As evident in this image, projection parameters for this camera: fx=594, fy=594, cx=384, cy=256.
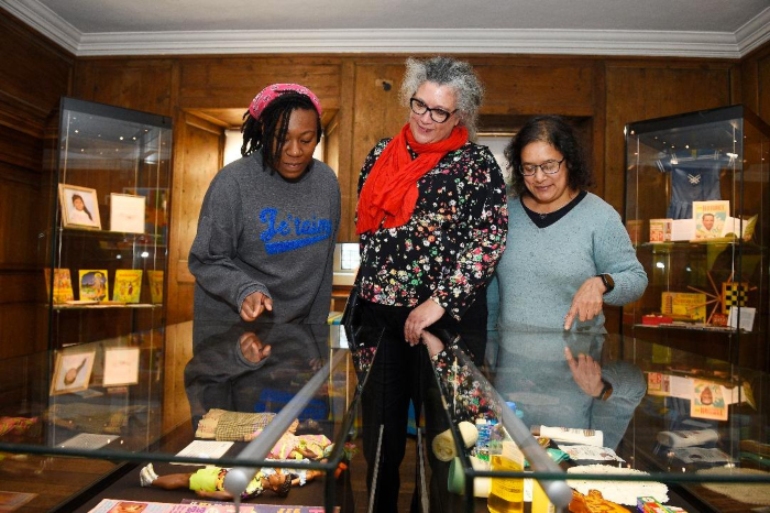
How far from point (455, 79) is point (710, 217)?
288 centimetres

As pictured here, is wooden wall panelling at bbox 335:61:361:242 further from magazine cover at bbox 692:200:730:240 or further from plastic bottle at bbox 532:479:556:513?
plastic bottle at bbox 532:479:556:513

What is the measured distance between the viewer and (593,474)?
0.53 meters

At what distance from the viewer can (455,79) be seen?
1.75 m

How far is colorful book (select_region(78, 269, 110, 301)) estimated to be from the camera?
4.00 m

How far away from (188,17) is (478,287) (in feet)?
12.7

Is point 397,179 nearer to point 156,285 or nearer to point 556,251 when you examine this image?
point 556,251

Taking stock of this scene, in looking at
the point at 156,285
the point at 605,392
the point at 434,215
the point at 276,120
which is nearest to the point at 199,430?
the point at 605,392

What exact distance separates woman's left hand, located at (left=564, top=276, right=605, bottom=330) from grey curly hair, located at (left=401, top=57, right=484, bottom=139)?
2.05ft

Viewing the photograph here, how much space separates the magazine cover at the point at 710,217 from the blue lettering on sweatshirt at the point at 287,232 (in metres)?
3.04

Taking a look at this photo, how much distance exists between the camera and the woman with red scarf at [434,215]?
1.71 meters

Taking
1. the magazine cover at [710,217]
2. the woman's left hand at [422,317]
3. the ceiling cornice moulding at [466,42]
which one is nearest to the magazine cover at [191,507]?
the woman's left hand at [422,317]

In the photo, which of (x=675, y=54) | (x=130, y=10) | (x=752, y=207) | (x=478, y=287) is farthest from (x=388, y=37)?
(x=478, y=287)

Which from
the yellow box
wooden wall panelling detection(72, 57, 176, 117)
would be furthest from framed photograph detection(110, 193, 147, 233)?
the yellow box

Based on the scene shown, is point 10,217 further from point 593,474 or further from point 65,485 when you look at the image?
point 593,474
